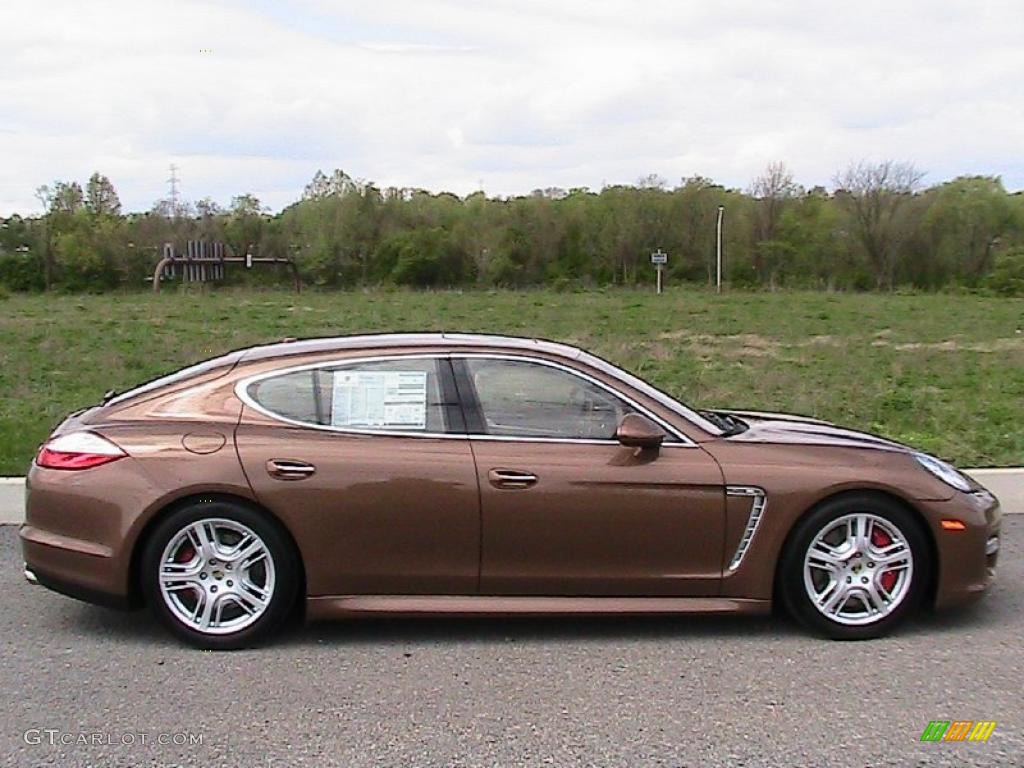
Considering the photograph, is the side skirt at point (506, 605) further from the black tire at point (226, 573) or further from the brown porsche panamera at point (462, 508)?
the black tire at point (226, 573)

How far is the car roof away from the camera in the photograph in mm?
5457

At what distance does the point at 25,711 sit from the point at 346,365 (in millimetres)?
1968

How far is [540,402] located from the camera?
5.32 meters

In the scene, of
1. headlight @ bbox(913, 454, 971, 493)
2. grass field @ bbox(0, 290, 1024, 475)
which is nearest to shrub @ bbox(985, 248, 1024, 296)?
grass field @ bbox(0, 290, 1024, 475)

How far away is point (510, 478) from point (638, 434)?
0.60 meters

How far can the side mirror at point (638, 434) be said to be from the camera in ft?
16.8

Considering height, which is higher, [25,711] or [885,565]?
[885,565]

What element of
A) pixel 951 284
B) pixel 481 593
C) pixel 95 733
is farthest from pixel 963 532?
pixel 951 284

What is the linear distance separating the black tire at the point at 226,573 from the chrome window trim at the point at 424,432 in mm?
477


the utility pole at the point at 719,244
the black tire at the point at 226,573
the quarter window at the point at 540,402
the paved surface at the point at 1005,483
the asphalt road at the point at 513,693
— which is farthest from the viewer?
the utility pole at the point at 719,244

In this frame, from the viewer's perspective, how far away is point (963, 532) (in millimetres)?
5246

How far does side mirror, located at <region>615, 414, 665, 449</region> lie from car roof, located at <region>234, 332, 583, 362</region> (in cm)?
51

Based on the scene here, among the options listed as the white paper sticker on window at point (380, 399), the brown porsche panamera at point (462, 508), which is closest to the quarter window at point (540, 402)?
the brown porsche panamera at point (462, 508)

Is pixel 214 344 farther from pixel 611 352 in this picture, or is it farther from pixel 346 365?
Answer: pixel 346 365
